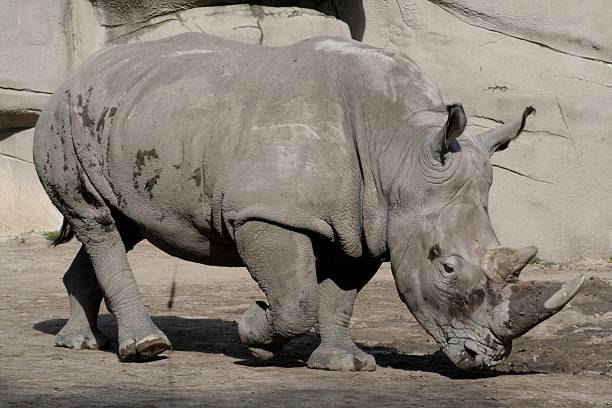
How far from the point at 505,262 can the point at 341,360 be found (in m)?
1.03

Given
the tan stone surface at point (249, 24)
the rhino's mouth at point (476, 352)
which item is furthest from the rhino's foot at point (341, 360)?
the tan stone surface at point (249, 24)

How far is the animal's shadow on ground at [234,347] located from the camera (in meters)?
6.22

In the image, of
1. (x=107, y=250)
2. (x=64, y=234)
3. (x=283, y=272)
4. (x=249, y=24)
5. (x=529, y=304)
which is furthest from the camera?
(x=249, y=24)

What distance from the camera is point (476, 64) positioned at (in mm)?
11852

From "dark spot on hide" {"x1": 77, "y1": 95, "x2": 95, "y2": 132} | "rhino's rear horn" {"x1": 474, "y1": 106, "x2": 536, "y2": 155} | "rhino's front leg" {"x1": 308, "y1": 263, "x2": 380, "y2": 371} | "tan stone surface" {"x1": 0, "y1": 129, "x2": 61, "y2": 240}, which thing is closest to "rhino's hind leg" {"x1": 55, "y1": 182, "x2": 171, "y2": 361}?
"dark spot on hide" {"x1": 77, "y1": 95, "x2": 95, "y2": 132}

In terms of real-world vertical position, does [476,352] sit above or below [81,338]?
above

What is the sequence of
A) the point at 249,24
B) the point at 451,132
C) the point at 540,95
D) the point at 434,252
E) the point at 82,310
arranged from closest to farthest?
1. the point at 451,132
2. the point at 434,252
3. the point at 82,310
4. the point at 540,95
5. the point at 249,24

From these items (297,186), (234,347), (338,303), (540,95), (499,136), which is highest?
(499,136)

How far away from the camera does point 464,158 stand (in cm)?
570

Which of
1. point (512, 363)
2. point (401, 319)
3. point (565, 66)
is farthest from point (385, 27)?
point (512, 363)

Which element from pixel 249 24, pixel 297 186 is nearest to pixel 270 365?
pixel 297 186

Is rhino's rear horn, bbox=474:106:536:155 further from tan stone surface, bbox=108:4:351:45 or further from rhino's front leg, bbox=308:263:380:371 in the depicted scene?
tan stone surface, bbox=108:4:351:45

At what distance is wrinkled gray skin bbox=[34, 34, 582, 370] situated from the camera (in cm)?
562

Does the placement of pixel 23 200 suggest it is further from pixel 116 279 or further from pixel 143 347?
pixel 143 347
